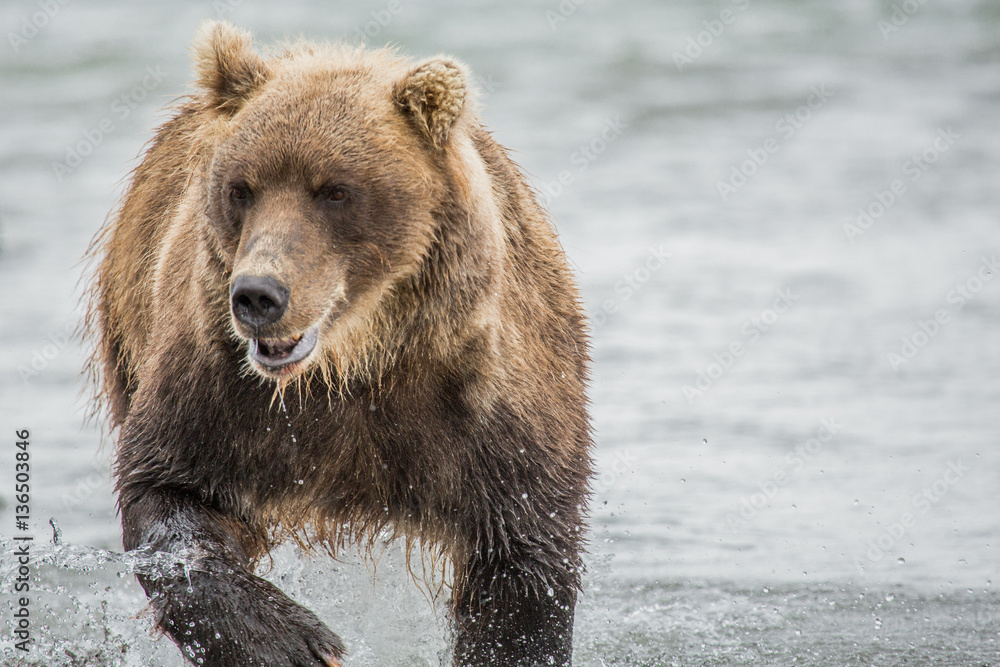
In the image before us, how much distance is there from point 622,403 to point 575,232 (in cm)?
363

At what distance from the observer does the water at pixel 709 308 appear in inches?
217

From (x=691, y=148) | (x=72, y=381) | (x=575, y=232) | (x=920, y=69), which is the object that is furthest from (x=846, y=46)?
(x=72, y=381)

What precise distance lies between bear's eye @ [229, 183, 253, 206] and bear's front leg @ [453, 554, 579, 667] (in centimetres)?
153

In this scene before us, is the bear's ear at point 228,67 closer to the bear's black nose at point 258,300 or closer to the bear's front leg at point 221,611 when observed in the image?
the bear's black nose at point 258,300

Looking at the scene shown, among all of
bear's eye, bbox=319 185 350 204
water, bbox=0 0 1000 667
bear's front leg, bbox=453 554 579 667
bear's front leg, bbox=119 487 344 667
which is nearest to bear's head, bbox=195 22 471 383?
bear's eye, bbox=319 185 350 204

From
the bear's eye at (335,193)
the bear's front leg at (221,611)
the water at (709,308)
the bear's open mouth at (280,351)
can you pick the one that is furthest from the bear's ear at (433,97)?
the water at (709,308)

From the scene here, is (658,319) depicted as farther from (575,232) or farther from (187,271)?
(187,271)

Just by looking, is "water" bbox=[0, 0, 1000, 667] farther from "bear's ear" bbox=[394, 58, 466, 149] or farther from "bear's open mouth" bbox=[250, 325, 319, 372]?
"bear's ear" bbox=[394, 58, 466, 149]

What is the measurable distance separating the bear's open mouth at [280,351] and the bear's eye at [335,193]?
1.20ft

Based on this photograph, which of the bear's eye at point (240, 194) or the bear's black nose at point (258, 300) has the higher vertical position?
the bear's eye at point (240, 194)

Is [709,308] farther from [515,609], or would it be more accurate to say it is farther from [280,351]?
[280,351]

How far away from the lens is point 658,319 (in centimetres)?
964

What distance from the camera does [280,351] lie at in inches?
142

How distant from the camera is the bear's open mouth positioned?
11.8ft
